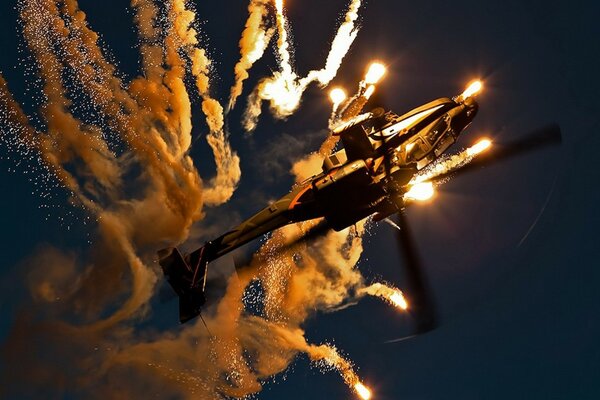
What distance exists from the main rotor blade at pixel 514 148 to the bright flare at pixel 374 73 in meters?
4.27

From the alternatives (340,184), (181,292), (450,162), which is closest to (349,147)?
(340,184)

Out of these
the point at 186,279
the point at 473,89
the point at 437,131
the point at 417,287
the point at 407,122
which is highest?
the point at 473,89

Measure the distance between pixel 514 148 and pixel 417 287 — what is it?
609 cm

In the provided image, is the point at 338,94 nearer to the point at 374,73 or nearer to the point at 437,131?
the point at 374,73

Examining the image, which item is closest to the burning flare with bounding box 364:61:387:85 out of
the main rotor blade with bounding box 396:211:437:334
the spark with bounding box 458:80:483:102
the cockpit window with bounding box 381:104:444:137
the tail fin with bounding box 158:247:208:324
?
the cockpit window with bounding box 381:104:444:137

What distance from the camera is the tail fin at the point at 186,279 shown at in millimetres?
19594

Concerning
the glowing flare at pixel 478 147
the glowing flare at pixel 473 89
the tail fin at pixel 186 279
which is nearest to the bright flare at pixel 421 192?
the glowing flare at pixel 478 147

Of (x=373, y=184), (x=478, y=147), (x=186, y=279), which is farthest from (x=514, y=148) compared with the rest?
(x=186, y=279)

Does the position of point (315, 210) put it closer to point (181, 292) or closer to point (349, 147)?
point (349, 147)

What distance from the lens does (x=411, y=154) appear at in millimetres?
17922

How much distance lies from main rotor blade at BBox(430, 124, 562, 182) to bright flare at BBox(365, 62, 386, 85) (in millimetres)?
4274

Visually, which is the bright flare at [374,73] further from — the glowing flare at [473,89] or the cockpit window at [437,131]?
the glowing flare at [473,89]

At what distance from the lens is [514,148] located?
1569cm

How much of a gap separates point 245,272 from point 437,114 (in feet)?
33.9
